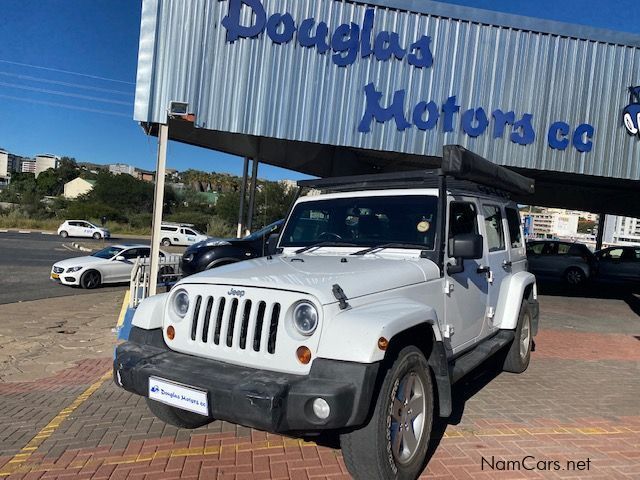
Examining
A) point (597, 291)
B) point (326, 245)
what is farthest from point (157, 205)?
point (597, 291)

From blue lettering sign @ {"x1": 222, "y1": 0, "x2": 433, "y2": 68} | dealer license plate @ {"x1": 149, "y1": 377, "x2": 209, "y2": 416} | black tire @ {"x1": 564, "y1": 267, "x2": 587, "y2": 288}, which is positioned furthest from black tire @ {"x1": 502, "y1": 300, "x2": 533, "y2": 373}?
black tire @ {"x1": 564, "y1": 267, "x2": 587, "y2": 288}

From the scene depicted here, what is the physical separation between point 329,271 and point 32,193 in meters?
62.8

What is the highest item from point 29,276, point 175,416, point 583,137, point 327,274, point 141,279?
point 583,137

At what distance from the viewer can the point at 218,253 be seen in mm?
9117

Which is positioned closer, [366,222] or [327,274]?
[327,274]

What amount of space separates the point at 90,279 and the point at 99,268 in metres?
0.40

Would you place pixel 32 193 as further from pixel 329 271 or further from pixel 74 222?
pixel 329 271

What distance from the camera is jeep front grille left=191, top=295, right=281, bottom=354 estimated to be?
3.03 meters

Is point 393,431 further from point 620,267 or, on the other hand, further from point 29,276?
point 29,276

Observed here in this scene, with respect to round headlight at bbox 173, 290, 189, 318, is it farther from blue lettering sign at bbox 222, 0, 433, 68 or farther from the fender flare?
blue lettering sign at bbox 222, 0, 433, 68

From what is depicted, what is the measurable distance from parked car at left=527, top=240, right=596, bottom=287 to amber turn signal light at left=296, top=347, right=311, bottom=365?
15449mm

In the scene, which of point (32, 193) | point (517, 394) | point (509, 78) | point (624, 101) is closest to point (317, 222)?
point (517, 394)

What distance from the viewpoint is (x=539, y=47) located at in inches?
390

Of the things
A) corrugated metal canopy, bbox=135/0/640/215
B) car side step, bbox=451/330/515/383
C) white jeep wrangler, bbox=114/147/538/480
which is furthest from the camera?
corrugated metal canopy, bbox=135/0/640/215
